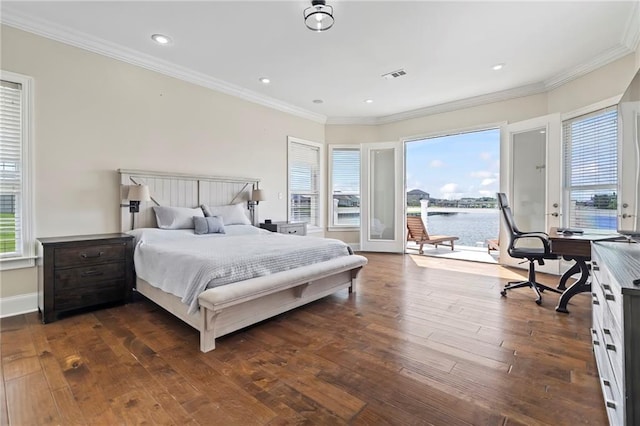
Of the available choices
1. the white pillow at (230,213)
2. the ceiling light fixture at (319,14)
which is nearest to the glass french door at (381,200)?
the white pillow at (230,213)

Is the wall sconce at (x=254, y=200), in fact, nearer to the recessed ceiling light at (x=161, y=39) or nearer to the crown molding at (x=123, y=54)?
the crown molding at (x=123, y=54)

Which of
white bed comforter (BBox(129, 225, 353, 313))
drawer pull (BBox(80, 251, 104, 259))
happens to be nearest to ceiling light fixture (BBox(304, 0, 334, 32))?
white bed comforter (BBox(129, 225, 353, 313))

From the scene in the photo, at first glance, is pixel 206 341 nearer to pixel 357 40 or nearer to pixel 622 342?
pixel 622 342

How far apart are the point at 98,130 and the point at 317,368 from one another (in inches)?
135

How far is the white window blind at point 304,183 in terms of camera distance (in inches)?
228

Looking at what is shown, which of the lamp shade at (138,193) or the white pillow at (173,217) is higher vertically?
the lamp shade at (138,193)

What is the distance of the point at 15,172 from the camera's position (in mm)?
2861

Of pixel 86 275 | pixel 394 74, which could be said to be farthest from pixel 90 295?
pixel 394 74

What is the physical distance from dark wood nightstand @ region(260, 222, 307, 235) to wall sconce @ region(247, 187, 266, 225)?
0.20m

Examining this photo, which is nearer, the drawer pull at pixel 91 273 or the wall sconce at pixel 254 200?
the drawer pull at pixel 91 273

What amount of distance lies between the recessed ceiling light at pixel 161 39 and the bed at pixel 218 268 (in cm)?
148

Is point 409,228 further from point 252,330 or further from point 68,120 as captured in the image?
point 68,120

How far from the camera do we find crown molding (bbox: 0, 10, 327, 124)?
9.43 ft

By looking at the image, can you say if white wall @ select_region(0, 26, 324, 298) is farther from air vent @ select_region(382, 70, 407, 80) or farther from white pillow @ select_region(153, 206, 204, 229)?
air vent @ select_region(382, 70, 407, 80)
